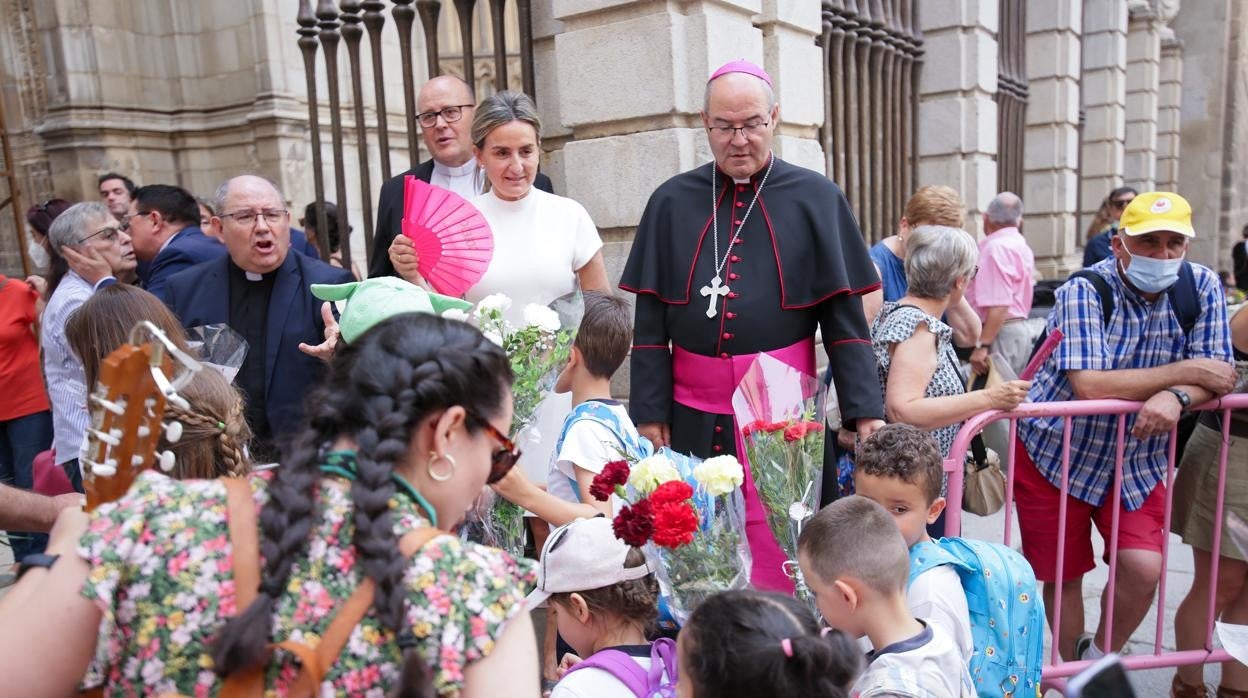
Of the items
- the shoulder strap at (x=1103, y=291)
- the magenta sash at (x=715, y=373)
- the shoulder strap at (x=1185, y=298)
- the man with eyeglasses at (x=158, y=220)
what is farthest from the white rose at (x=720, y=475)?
the man with eyeglasses at (x=158, y=220)

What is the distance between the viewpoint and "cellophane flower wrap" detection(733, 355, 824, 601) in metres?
2.10

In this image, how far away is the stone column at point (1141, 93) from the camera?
1520 centimetres

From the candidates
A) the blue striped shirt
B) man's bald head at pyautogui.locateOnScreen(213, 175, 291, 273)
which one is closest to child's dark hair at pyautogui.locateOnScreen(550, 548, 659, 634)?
man's bald head at pyautogui.locateOnScreen(213, 175, 291, 273)

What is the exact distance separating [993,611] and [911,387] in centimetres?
101

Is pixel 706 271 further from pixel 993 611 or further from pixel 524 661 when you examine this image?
pixel 524 661

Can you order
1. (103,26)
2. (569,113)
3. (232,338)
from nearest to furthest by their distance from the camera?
(232,338) → (569,113) → (103,26)

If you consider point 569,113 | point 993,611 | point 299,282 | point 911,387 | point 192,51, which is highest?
point 192,51

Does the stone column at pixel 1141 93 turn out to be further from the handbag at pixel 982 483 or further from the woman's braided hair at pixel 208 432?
the woman's braided hair at pixel 208 432

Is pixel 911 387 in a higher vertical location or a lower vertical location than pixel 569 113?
lower

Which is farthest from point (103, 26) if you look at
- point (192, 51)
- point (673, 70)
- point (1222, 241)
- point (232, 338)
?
point (1222, 241)

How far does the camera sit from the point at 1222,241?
17.7 m

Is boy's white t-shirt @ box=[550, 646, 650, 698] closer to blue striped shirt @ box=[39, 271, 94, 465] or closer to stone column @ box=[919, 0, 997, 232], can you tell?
blue striped shirt @ box=[39, 271, 94, 465]

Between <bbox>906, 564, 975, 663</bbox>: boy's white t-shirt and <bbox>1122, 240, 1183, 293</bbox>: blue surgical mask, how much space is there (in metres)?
1.56

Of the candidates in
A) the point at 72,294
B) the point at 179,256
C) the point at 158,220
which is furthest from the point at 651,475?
the point at 158,220
